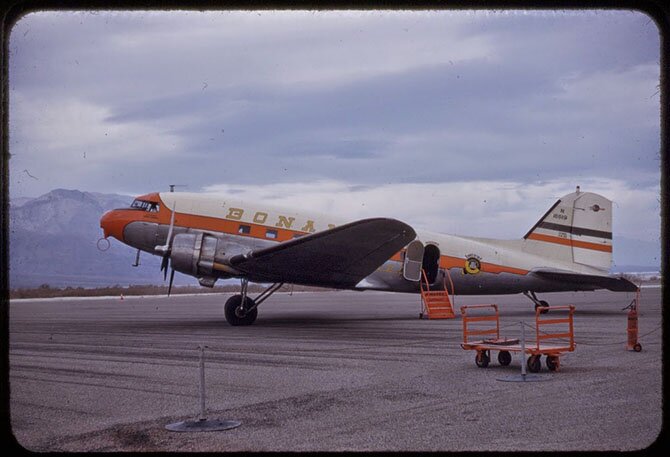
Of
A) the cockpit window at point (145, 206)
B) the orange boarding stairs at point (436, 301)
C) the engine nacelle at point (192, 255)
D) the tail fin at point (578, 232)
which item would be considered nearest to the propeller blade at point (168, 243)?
the engine nacelle at point (192, 255)

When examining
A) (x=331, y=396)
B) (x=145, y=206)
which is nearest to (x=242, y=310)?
(x=145, y=206)

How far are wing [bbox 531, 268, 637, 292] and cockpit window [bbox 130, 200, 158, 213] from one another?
12.6 meters

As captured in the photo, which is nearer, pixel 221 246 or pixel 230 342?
pixel 230 342

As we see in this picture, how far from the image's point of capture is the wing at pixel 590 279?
21.2 metres

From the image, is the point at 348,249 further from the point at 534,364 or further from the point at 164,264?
the point at 534,364

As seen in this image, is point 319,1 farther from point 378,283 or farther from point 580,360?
point 378,283

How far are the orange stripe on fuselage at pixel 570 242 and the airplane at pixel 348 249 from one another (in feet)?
0.11

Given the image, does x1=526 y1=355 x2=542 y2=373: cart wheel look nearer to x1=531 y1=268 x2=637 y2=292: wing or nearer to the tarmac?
the tarmac

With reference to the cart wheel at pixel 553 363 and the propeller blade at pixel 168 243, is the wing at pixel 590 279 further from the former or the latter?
the propeller blade at pixel 168 243

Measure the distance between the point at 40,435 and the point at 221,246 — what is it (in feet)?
41.4

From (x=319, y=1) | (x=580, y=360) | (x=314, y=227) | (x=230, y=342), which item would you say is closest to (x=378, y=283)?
(x=314, y=227)

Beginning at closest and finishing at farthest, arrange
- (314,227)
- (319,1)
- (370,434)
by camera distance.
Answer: (319,1) < (370,434) < (314,227)

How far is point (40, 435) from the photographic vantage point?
7.03 metres

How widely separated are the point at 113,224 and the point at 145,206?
1106 millimetres
